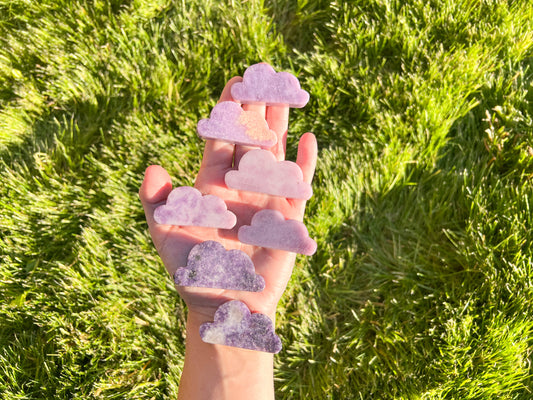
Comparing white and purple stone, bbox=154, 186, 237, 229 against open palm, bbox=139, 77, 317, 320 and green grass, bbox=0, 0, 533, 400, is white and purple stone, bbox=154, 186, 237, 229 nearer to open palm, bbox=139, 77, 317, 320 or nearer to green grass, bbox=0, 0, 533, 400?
open palm, bbox=139, 77, 317, 320

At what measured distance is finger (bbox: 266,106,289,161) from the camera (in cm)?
229

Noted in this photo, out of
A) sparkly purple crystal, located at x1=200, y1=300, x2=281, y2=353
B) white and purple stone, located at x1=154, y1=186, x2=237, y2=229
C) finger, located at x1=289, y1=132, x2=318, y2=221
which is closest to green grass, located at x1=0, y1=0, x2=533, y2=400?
finger, located at x1=289, y1=132, x2=318, y2=221

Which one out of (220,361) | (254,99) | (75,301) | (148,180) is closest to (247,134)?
(254,99)

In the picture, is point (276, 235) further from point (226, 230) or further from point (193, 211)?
point (193, 211)

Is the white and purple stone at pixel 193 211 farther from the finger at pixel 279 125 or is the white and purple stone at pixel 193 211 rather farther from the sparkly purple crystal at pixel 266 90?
the sparkly purple crystal at pixel 266 90

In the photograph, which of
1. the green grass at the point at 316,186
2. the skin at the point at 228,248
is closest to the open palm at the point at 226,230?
the skin at the point at 228,248

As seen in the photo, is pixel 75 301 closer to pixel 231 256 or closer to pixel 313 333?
pixel 231 256

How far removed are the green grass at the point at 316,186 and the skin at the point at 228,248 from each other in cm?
35

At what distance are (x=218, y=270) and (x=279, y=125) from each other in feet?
2.67

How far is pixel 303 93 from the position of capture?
228cm

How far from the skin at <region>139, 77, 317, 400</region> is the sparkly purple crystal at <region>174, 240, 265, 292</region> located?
61 mm

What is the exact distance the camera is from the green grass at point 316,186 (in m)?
2.29

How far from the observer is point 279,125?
2291mm

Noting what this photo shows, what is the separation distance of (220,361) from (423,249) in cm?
127
